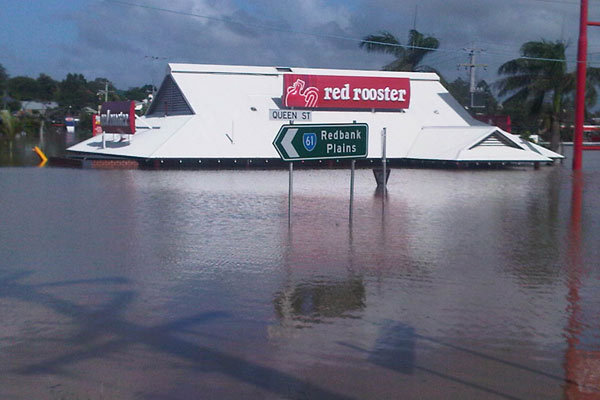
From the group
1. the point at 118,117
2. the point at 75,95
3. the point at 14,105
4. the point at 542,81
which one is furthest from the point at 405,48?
the point at 75,95

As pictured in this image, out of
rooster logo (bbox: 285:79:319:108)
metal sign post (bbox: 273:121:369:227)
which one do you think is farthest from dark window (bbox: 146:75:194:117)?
metal sign post (bbox: 273:121:369:227)

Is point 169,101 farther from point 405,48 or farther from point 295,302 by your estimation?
point 295,302

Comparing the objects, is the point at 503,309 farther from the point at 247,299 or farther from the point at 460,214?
the point at 460,214

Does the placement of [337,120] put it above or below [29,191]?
above

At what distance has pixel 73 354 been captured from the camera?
709cm

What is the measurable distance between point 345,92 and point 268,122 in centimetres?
498

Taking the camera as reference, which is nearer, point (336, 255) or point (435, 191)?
point (336, 255)

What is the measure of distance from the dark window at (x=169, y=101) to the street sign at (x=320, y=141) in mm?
24781

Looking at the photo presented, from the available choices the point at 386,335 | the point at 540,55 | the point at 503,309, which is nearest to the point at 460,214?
the point at 503,309

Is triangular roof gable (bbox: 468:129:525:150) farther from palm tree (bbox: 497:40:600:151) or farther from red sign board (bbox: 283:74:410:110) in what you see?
palm tree (bbox: 497:40:600:151)

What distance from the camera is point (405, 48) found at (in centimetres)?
5388

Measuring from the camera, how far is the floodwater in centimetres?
648

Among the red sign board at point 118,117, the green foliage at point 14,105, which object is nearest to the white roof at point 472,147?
the red sign board at point 118,117

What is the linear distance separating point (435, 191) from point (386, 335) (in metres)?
17.6
